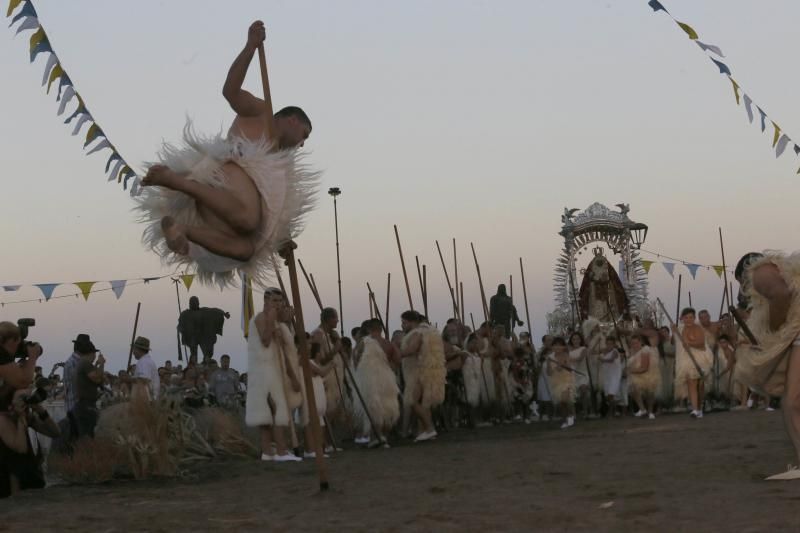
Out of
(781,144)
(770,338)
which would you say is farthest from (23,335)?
(781,144)

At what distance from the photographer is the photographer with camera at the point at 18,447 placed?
8.73 m

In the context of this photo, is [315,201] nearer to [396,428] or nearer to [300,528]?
[300,528]

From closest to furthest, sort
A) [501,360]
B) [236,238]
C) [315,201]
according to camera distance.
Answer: [236,238] < [315,201] < [501,360]

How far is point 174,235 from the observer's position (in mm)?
6027

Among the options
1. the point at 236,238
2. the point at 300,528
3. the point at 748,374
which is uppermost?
the point at 236,238

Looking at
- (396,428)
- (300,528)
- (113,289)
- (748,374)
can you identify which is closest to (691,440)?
(748,374)

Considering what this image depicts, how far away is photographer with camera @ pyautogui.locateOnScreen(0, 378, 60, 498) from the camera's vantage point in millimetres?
8734

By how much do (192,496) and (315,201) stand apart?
9.17 ft

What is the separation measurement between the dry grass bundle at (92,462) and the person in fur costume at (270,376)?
1.64 meters

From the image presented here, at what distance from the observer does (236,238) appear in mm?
6504

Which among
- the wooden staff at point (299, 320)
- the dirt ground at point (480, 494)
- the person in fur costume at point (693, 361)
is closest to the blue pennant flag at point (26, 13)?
the wooden staff at point (299, 320)

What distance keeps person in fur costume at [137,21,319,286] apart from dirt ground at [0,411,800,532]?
1.59 metres

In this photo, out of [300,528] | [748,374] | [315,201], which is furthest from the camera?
[748,374]

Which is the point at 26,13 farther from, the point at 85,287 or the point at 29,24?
the point at 85,287
